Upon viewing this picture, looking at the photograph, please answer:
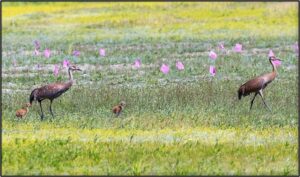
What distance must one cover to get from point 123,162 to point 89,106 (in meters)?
7.18

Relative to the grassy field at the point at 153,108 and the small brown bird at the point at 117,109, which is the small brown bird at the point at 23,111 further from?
the small brown bird at the point at 117,109

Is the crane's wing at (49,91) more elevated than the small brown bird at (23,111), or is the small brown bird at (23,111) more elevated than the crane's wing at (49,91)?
the crane's wing at (49,91)

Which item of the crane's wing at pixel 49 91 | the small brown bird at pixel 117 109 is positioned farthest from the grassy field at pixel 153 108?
the crane's wing at pixel 49 91

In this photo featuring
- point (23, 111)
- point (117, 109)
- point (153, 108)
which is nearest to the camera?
point (23, 111)

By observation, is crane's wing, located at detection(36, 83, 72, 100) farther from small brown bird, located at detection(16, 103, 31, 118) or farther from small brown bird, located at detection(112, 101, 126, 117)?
small brown bird, located at detection(112, 101, 126, 117)

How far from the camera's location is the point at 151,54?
1460 inches

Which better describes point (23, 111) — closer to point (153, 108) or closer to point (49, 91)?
point (49, 91)

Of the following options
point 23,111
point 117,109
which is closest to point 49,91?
point 23,111

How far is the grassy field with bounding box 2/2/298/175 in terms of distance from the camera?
14.9m

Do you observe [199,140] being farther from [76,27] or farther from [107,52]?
[76,27]

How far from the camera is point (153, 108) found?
846 inches

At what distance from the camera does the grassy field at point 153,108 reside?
49.0 feet

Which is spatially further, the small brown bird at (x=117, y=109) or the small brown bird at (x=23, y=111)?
the small brown bird at (x=117, y=109)

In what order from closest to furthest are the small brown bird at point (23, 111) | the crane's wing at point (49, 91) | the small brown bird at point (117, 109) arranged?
1. the small brown bird at point (23, 111)
2. the small brown bird at point (117, 109)
3. the crane's wing at point (49, 91)
